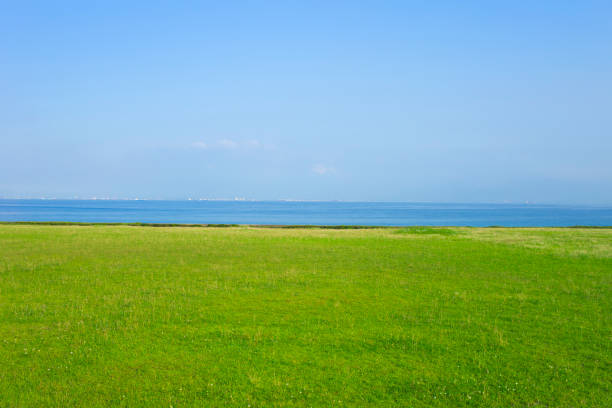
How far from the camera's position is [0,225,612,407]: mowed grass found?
8688 mm

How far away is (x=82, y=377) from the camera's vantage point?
9180mm

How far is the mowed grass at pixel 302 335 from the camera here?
8.69 meters

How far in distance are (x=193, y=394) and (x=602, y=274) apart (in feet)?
73.7

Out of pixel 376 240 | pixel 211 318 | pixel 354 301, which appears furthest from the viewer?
pixel 376 240

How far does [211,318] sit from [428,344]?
671 cm

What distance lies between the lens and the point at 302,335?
38.8ft

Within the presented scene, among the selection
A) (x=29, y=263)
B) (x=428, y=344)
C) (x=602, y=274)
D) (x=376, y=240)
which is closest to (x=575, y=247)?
(x=602, y=274)

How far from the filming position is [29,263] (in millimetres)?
23703

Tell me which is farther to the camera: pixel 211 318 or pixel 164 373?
pixel 211 318

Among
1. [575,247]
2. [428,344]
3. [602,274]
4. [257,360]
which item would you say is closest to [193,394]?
[257,360]

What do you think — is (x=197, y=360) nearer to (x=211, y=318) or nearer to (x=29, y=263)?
(x=211, y=318)

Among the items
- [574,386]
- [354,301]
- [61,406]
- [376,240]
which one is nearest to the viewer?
[61,406]

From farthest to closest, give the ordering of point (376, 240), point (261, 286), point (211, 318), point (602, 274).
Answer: point (376, 240) → point (602, 274) → point (261, 286) → point (211, 318)

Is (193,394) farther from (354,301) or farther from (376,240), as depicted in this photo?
(376,240)
